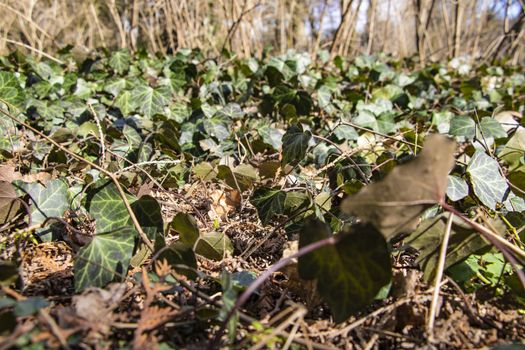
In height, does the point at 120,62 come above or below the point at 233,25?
below

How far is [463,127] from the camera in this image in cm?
149

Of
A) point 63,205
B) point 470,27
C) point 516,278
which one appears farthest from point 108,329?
point 470,27

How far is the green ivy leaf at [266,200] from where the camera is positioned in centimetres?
105

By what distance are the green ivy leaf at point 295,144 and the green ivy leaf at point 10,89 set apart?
112cm

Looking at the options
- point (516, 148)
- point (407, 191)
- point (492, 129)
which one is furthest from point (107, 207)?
point (492, 129)

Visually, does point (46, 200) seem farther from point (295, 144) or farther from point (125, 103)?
point (125, 103)

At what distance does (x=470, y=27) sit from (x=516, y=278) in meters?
5.76

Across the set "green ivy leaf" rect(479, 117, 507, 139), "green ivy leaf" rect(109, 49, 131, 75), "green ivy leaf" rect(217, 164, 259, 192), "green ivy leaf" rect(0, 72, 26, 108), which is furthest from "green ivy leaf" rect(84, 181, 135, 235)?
"green ivy leaf" rect(109, 49, 131, 75)

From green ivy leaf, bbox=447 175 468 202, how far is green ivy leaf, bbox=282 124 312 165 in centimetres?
42

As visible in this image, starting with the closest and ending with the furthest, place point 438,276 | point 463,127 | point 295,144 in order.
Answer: point 438,276, point 295,144, point 463,127

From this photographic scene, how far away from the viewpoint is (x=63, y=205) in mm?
976

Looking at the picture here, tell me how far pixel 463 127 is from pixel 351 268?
114 cm

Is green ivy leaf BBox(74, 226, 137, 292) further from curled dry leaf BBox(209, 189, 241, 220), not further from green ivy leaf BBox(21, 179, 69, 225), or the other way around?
curled dry leaf BBox(209, 189, 241, 220)

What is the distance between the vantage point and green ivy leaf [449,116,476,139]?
4.86ft
